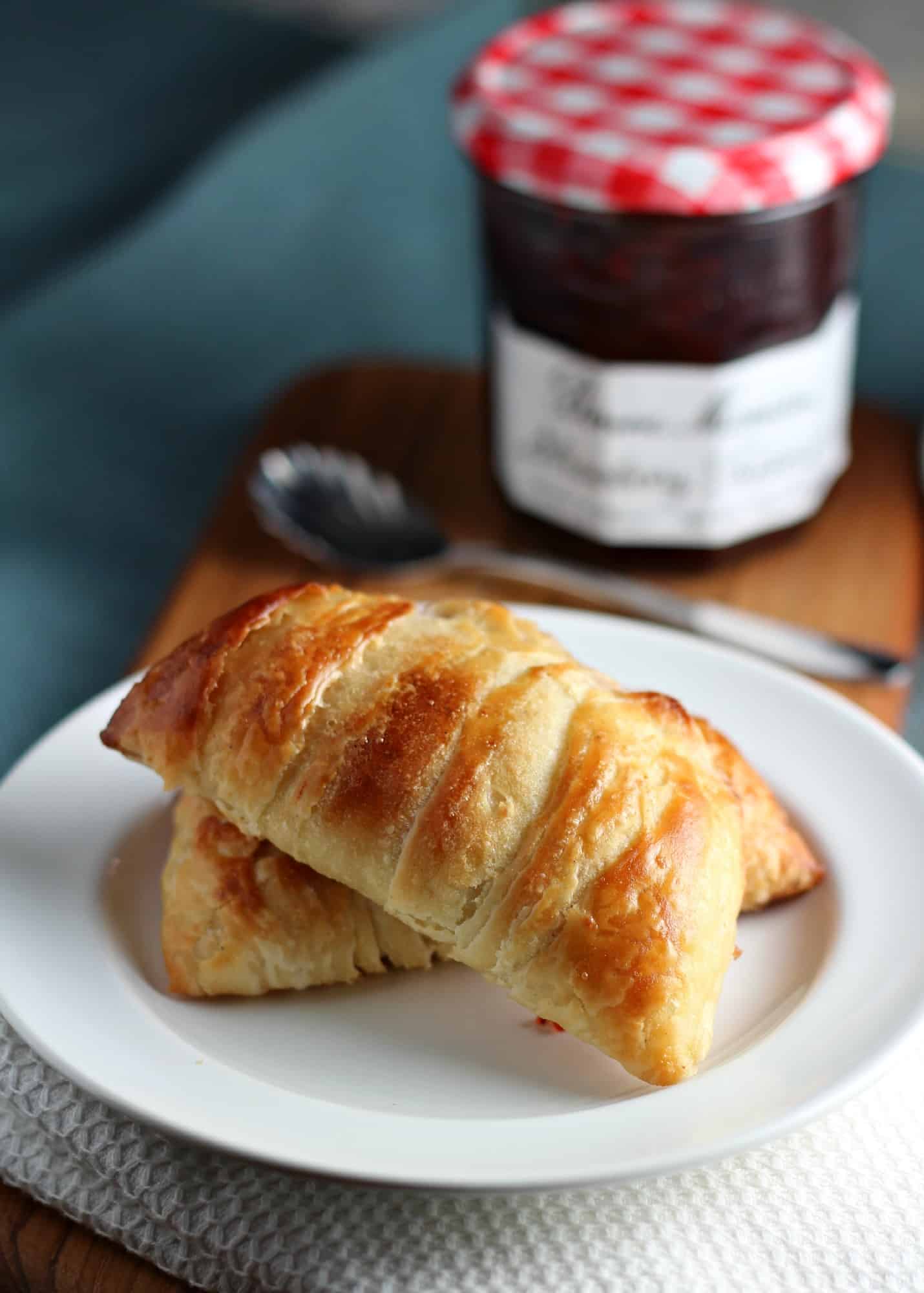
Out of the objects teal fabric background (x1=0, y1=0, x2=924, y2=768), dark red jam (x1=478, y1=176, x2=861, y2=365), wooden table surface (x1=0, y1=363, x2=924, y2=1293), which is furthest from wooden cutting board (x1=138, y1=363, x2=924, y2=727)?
dark red jam (x1=478, y1=176, x2=861, y2=365)

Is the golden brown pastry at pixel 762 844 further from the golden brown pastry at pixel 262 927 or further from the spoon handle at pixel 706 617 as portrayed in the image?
the spoon handle at pixel 706 617

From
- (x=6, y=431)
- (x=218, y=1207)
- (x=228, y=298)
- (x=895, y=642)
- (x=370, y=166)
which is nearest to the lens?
(x=218, y=1207)

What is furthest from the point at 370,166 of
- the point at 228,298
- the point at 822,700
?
the point at 822,700

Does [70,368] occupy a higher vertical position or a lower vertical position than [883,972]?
lower

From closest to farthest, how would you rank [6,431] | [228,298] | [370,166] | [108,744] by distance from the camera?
[108,744] < [6,431] < [228,298] < [370,166]

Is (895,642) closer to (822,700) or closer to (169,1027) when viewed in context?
(822,700)

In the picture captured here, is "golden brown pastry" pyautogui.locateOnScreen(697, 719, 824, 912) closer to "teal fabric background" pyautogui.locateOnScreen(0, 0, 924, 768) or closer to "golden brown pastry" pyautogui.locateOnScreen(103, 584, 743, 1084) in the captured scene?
"golden brown pastry" pyautogui.locateOnScreen(103, 584, 743, 1084)
